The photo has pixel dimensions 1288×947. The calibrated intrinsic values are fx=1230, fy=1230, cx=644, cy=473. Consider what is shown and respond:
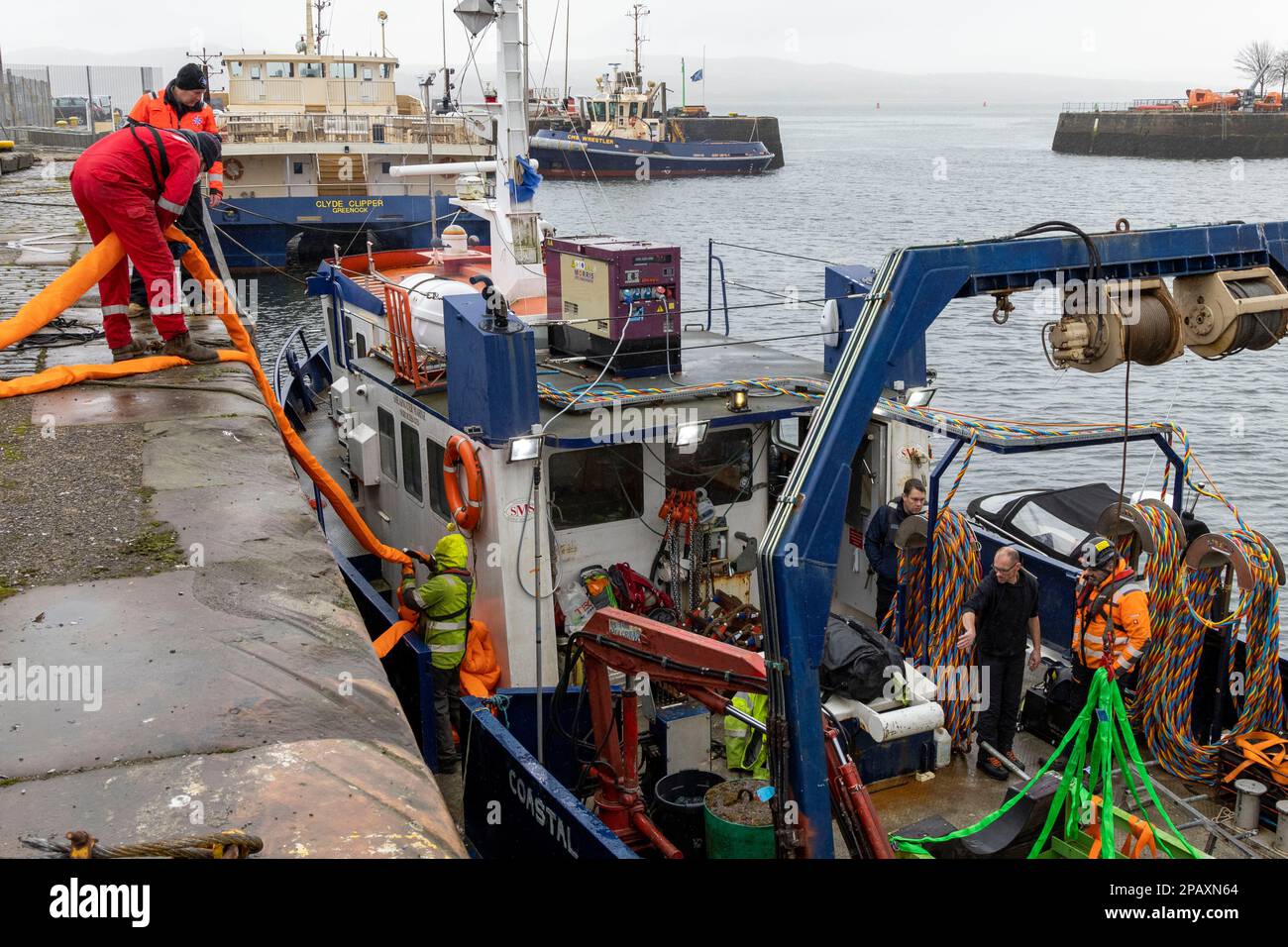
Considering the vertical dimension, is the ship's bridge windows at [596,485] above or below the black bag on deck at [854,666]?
above

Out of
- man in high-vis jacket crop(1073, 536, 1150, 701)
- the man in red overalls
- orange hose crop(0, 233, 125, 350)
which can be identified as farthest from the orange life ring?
man in high-vis jacket crop(1073, 536, 1150, 701)

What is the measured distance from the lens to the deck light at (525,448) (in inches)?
326

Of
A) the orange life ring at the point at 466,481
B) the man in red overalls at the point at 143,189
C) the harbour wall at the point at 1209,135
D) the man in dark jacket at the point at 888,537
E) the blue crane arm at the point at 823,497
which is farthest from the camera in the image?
the harbour wall at the point at 1209,135

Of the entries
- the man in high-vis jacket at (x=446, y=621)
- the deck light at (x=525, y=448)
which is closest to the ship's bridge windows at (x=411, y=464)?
the man in high-vis jacket at (x=446, y=621)

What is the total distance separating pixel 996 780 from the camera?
25.8 ft

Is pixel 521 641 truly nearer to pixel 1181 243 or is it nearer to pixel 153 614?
pixel 153 614

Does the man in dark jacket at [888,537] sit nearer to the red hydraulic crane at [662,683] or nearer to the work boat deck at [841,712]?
the work boat deck at [841,712]

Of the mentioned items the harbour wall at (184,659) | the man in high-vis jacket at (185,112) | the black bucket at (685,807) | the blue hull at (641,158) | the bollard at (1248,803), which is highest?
the blue hull at (641,158)

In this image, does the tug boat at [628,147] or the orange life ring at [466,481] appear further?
the tug boat at [628,147]

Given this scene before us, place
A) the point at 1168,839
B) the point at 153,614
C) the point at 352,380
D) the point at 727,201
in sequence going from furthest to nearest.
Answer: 1. the point at 727,201
2. the point at 352,380
3. the point at 1168,839
4. the point at 153,614

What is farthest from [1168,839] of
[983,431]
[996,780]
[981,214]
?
[981,214]

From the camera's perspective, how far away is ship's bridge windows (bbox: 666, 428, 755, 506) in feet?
31.0

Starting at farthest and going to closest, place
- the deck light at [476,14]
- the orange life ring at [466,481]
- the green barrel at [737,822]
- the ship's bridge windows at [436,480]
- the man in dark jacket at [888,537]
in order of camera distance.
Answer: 1. the deck light at [476,14]
2. the ship's bridge windows at [436,480]
3. the man in dark jacket at [888,537]
4. the orange life ring at [466,481]
5. the green barrel at [737,822]

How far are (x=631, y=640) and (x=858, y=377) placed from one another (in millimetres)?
2052
